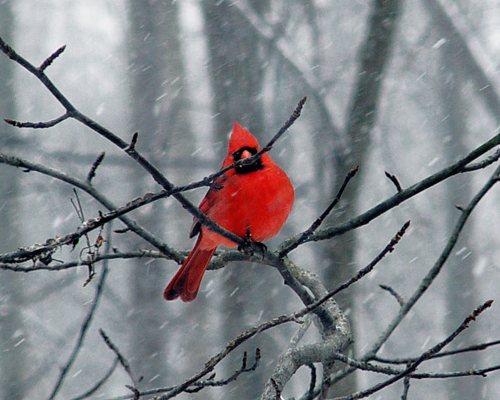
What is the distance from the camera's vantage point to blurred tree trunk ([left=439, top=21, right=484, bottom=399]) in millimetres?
5922

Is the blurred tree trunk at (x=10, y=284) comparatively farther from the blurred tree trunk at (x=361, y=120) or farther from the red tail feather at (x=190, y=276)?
the red tail feather at (x=190, y=276)

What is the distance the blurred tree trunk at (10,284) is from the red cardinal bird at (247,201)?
3702 mm

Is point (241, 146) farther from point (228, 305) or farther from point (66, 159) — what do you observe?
point (66, 159)

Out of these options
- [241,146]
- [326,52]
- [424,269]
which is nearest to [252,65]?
[326,52]

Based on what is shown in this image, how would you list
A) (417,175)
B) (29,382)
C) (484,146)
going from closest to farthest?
(484,146) < (29,382) < (417,175)

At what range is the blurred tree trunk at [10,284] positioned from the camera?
5859 mm

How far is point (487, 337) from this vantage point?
7250mm

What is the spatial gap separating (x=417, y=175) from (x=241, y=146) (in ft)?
16.1

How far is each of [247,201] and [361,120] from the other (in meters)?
2.10

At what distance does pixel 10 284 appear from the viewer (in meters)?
6.17

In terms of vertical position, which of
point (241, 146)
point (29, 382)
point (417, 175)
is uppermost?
point (417, 175)

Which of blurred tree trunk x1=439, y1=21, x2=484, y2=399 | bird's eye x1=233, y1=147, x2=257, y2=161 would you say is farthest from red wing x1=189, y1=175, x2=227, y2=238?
blurred tree trunk x1=439, y1=21, x2=484, y2=399

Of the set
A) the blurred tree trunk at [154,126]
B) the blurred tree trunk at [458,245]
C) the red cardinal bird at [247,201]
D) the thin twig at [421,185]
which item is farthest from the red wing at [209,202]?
the blurred tree trunk at [458,245]

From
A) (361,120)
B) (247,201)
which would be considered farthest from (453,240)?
(361,120)
